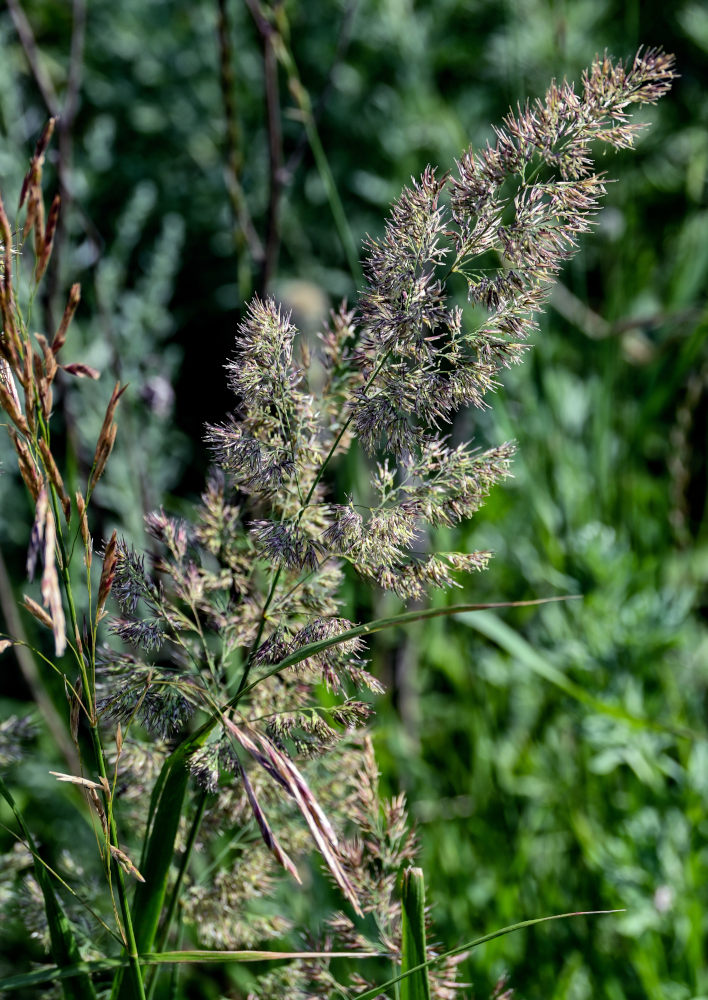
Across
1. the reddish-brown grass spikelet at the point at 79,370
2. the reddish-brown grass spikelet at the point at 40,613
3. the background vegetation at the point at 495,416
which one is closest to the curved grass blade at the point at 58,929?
the reddish-brown grass spikelet at the point at 40,613

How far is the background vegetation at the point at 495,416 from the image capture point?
1168mm

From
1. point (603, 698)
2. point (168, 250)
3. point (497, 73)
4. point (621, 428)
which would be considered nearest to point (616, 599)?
point (603, 698)

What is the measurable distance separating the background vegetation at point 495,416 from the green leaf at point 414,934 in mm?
415

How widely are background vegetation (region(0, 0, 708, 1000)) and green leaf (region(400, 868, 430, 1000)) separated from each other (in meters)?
0.41

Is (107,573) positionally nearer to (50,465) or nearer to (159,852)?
(50,465)

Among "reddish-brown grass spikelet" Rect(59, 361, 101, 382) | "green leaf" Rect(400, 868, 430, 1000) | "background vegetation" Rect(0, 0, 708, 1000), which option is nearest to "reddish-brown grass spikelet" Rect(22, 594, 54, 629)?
"reddish-brown grass spikelet" Rect(59, 361, 101, 382)

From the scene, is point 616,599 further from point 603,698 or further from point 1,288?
point 1,288

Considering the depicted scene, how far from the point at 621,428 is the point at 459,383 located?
1135 mm

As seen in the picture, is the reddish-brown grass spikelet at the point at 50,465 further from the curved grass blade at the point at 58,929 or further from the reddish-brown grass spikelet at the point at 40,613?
the curved grass blade at the point at 58,929

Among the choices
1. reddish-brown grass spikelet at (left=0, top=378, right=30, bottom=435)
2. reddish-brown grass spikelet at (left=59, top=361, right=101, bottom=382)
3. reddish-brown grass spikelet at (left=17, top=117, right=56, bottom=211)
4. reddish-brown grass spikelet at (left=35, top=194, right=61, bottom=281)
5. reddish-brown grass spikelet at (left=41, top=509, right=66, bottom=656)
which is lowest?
reddish-brown grass spikelet at (left=41, top=509, right=66, bottom=656)

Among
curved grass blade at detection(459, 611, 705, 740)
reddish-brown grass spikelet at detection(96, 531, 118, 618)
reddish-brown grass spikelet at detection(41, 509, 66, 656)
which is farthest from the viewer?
curved grass blade at detection(459, 611, 705, 740)

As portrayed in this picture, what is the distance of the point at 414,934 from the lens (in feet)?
1.79

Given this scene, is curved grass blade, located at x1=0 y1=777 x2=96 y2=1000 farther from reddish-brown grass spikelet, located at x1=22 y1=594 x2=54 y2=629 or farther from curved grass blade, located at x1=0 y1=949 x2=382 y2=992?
reddish-brown grass spikelet, located at x1=22 y1=594 x2=54 y2=629

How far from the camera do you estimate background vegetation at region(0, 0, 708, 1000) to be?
1.17 meters
